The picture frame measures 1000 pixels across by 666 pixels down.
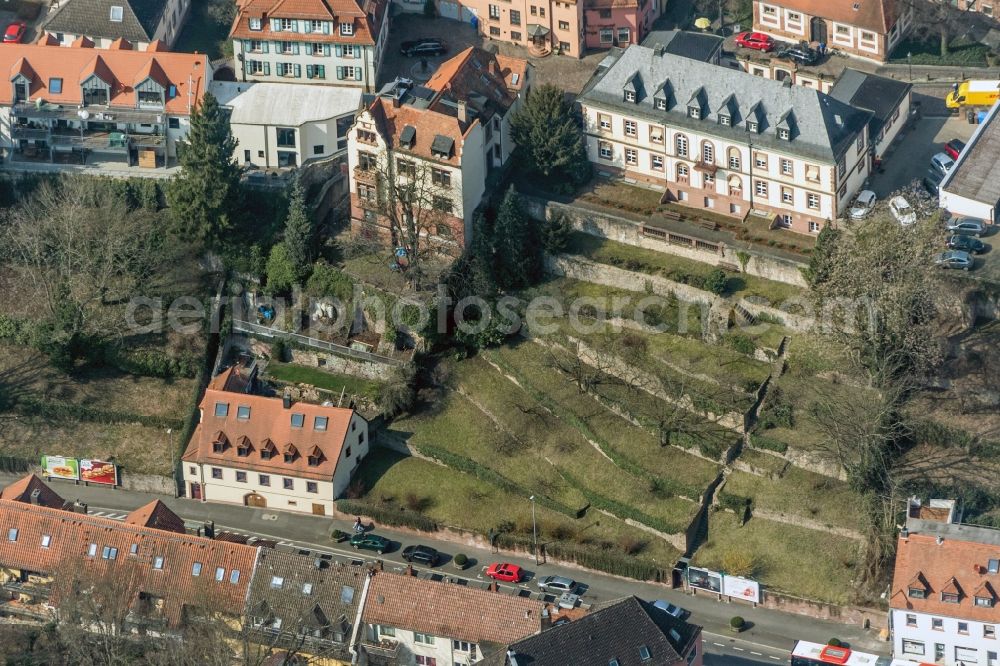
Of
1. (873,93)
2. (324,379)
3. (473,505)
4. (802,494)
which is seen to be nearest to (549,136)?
(873,93)

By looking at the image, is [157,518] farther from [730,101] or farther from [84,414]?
[730,101]

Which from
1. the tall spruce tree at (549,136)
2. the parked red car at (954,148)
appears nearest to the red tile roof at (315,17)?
the tall spruce tree at (549,136)

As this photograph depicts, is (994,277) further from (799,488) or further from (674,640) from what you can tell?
(674,640)

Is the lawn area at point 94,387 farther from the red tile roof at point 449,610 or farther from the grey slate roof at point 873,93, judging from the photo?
the grey slate roof at point 873,93

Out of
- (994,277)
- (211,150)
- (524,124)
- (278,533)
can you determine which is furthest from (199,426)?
(994,277)

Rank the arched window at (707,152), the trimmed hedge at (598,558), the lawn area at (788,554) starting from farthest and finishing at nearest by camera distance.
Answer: the arched window at (707,152), the trimmed hedge at (598,558), the lawn area at (788,554)

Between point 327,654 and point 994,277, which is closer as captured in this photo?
point 327,654
